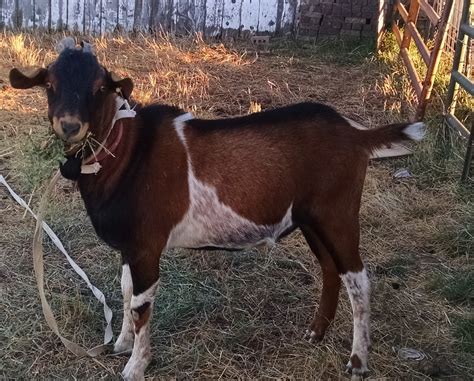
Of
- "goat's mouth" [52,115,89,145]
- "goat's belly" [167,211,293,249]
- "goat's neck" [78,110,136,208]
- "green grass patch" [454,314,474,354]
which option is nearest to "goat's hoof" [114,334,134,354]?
"goat's belly" [167,211,293,249]

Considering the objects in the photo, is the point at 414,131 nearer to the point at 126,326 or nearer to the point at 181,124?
the point at 181,124

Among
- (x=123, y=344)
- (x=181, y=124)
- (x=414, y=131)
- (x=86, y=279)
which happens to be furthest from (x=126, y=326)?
(x=414, y=131)

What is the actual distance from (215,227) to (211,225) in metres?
0.02

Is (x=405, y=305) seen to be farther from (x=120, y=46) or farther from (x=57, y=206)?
(x=120, y=46)

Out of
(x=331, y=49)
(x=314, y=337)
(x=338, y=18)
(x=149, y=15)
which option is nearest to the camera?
(x=314, y=337)

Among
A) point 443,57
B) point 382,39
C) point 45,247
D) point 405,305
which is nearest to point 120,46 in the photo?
point 382,39

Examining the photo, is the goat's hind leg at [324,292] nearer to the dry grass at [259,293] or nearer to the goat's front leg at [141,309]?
the dry grass at [259,293]

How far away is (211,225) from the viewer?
343 centimetres

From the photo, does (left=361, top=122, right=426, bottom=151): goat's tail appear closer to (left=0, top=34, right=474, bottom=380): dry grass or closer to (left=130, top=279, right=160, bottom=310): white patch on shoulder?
(left=0, top=34, right=474, bottom=380): dry grass

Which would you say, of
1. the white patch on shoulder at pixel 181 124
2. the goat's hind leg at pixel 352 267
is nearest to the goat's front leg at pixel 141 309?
the white patch on shoulder at pixel 181 124

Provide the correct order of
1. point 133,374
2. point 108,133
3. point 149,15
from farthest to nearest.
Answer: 1. point 149,15
2. point 133,374
3. point 108,133

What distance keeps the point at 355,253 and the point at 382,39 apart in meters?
6.35

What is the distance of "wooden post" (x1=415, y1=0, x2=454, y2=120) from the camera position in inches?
256

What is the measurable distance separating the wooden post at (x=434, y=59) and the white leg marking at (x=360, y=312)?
137 inches
